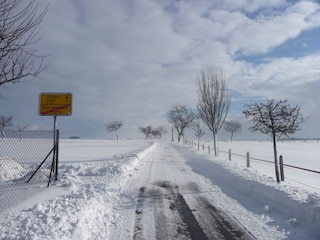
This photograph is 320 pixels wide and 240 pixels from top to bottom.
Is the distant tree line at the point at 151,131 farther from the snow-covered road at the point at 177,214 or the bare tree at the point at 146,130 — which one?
the snow-covered road at the point at 177,214

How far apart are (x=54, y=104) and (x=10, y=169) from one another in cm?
477

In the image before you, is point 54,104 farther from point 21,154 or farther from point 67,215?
point 67,215

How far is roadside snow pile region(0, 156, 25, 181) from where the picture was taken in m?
14.4

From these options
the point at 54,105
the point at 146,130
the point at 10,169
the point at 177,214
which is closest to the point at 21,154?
the point at 54,105

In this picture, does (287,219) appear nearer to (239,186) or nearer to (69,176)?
(239,186)

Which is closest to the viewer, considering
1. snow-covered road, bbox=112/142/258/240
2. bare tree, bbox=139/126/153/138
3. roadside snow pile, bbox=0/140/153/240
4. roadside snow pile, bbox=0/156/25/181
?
roadside snow pile, bbox=0/140/153/240

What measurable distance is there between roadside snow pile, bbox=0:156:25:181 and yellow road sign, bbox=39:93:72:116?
9.77 feet

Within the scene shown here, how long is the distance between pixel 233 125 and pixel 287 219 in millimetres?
111096

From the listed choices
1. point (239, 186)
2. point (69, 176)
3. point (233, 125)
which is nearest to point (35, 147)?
point (69, 176)

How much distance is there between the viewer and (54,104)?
13.3 meters

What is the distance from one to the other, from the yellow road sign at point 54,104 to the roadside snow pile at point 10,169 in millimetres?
2977

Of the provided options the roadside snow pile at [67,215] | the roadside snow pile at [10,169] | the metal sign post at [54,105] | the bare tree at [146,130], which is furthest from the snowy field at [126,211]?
the bare tree at [146,130]

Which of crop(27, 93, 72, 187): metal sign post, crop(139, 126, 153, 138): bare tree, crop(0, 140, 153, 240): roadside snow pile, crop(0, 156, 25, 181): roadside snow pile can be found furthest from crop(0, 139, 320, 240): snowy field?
crop(139, 126, 153, 138): bare tree

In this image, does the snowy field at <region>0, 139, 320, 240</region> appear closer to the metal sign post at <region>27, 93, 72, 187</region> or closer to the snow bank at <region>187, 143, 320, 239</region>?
the snow bank at <region>187, 143, 320, 239</region>
